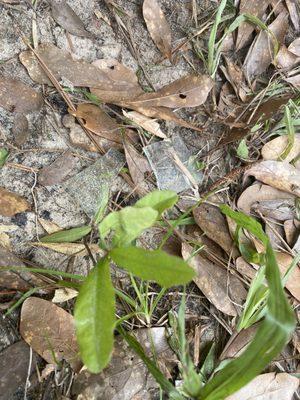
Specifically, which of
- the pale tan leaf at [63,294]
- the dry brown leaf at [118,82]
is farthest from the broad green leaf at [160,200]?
the dry brown leaf at [118,82]

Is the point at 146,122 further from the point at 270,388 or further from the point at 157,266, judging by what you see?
the point at 270,388

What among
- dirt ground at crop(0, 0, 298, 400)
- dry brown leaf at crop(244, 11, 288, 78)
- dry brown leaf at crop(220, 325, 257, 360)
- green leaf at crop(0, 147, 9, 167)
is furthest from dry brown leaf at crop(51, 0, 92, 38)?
dry brown leaf at crop(220, 325, 257, 360)

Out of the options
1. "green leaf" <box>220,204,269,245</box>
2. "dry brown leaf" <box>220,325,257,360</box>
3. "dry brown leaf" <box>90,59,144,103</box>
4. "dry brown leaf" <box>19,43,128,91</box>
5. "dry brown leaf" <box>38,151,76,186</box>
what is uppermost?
"dry brown leaf" <box>19,43,128,91</box>

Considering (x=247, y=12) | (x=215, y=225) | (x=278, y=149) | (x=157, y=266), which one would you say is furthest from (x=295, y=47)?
(x=157, y=266)

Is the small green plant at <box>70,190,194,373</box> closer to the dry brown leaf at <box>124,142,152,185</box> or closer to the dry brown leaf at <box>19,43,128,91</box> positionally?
the dry brown leaf at <box>124,142,152,185</box>

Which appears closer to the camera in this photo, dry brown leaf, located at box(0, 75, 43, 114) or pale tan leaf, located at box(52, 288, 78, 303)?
pale tan leaf, located at box(52, 288, 78, 303)

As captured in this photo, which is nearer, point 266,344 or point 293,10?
point 266,344
